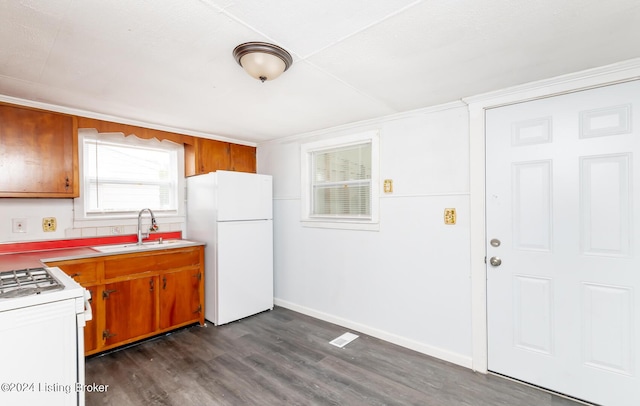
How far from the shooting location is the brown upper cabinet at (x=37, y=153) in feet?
7.58

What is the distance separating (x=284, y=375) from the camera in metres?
2.33

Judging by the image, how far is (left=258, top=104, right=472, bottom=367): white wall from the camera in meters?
2.50

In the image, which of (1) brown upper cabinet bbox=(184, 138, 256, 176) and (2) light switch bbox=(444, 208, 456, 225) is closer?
(2) light switch bbox=(444, 208, 456, 225)

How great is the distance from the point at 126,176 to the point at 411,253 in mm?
3097

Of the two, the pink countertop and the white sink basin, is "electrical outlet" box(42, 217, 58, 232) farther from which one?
the white sink basin

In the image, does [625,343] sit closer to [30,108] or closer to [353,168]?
[353,168]

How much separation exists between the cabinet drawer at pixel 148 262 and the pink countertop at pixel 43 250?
0.57 ft

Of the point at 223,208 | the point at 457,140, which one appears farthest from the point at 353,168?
the point at 223,208

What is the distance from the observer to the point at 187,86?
2.15 m

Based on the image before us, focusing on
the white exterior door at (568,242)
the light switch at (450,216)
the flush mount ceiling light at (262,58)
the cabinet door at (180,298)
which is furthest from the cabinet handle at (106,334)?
the white exterior door at (568,242)

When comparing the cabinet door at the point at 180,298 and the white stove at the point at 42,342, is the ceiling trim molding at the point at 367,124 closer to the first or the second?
the cabinet door at the point at 180,298

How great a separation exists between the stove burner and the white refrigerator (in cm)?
150

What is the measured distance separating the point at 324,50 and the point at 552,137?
1.72m

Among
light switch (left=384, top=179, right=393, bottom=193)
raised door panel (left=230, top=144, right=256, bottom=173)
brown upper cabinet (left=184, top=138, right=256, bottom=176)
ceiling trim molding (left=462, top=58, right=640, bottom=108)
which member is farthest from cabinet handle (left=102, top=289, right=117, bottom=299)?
ceiling trim molding (left=462, top=58, right=640, bottom=108)
